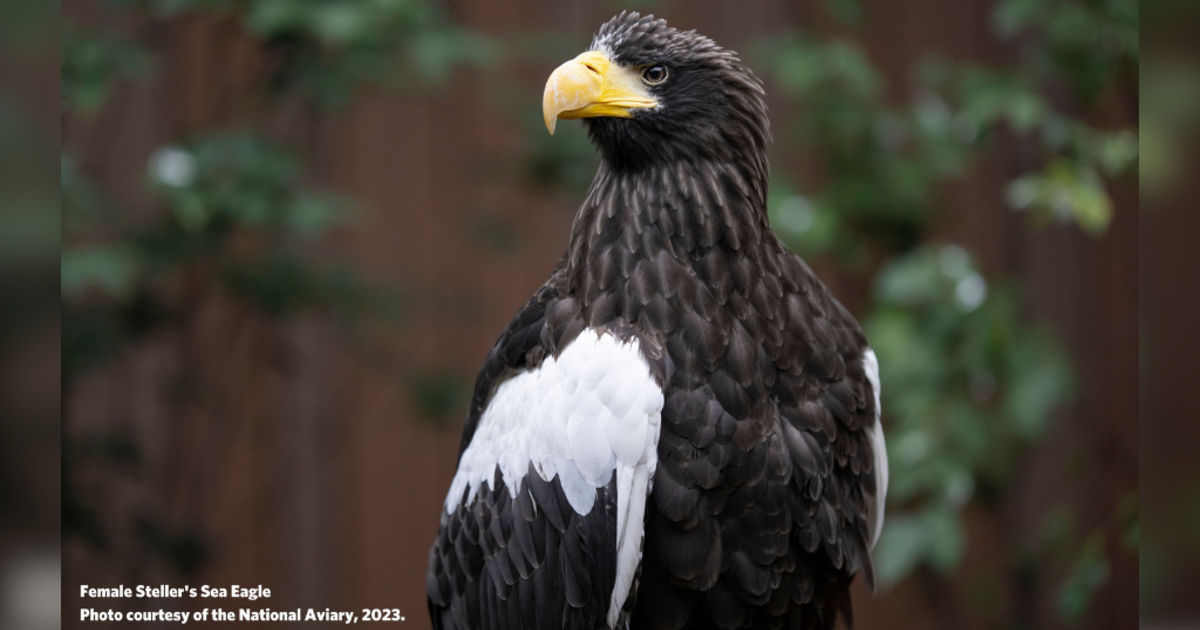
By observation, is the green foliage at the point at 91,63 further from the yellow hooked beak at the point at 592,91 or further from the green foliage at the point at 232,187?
the yellow hooked beak at the point at 592,91

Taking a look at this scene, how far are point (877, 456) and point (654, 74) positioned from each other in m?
0.79

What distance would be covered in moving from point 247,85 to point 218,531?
4.37 feet

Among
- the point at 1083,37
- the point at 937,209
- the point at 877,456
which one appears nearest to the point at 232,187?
the point at 877,456

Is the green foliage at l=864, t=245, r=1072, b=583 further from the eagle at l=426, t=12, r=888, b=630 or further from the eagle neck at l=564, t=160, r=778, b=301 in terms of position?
the eagle neck at l=564, t=160, r=778, b=301

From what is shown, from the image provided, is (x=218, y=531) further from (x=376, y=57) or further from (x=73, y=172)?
(x=376, y=57)

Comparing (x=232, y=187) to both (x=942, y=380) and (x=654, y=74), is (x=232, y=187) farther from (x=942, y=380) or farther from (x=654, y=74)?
(x=942, y=380)

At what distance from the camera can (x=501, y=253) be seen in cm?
280

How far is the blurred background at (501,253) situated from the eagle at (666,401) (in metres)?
0.86

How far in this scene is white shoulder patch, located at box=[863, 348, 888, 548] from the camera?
1.60m

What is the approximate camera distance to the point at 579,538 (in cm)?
137

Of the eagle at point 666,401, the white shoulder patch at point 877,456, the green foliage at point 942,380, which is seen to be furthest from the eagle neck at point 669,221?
the green foliage at point 942,380

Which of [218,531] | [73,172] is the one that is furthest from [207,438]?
[73,172]

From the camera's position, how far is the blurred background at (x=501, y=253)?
2262mm

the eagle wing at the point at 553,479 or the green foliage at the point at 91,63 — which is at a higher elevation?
the green foliage at the point at 91,63
